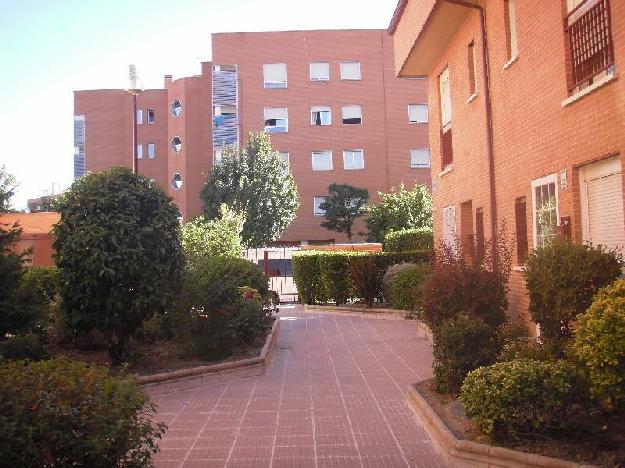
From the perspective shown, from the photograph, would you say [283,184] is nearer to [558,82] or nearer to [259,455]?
[558,82]

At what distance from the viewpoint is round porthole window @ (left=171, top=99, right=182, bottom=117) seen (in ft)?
169

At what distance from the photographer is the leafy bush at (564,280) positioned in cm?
646

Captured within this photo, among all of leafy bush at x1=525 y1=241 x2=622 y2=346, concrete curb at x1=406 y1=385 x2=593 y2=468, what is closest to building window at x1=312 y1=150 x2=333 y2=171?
leafy bush at x1=525 y1=241 x2=622 y2=346

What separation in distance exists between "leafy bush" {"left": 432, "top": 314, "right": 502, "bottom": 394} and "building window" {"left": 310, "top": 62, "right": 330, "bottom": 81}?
40.6 meters

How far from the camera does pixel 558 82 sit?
30.2 feet

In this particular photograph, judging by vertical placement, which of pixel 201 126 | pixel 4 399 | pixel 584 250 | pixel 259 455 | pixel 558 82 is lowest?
pixel 259 455

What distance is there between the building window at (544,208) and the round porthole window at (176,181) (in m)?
42.3

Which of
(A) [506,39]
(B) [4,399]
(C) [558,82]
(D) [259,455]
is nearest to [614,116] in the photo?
(C) [558,82]

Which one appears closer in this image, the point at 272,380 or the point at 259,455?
the point at 259,455

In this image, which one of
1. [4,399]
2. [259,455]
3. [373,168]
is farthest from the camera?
[373,168]

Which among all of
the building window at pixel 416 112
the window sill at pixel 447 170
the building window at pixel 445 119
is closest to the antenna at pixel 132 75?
the building window at pixel 445 119

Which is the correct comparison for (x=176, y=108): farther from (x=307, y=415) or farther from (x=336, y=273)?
(x=307, y=415)

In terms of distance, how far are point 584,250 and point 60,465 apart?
4.91m

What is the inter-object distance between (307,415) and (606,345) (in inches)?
140
